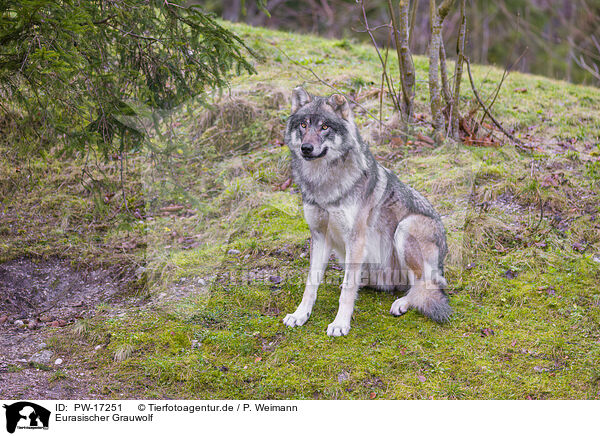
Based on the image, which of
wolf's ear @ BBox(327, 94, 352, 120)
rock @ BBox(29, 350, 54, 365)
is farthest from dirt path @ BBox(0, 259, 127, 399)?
wolf's ear @ BBox(327, 94, 352, 120)

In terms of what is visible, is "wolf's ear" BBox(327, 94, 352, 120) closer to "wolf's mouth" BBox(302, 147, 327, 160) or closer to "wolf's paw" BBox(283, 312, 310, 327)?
"wolf's mouth" BBox(302, 147, 327, 160)

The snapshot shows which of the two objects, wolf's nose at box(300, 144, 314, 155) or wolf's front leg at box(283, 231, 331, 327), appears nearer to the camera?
wolf's nose at box(300, 144, 314, 155)

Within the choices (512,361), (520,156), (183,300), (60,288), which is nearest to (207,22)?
(183,300)

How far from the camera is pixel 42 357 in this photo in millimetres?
4059

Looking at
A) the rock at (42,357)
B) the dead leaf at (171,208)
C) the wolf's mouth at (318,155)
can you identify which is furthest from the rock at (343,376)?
the dead leaf at (171,208)

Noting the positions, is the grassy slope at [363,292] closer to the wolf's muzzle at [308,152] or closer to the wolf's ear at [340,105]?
the wolf's muzzle at [308,152]

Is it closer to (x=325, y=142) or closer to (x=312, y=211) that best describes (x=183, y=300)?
(x=312, y=211)

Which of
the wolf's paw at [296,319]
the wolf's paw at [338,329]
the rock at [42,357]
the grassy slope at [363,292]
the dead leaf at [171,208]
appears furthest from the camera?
the dead leaf at [171,208]

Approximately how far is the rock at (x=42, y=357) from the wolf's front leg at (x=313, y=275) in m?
1.99

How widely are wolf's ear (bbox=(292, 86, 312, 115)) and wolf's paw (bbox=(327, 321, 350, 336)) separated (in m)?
1.86

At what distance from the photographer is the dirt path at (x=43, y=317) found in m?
3.60

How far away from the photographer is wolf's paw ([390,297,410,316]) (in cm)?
444

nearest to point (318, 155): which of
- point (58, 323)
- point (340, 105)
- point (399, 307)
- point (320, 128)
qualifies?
point (320, 128)
